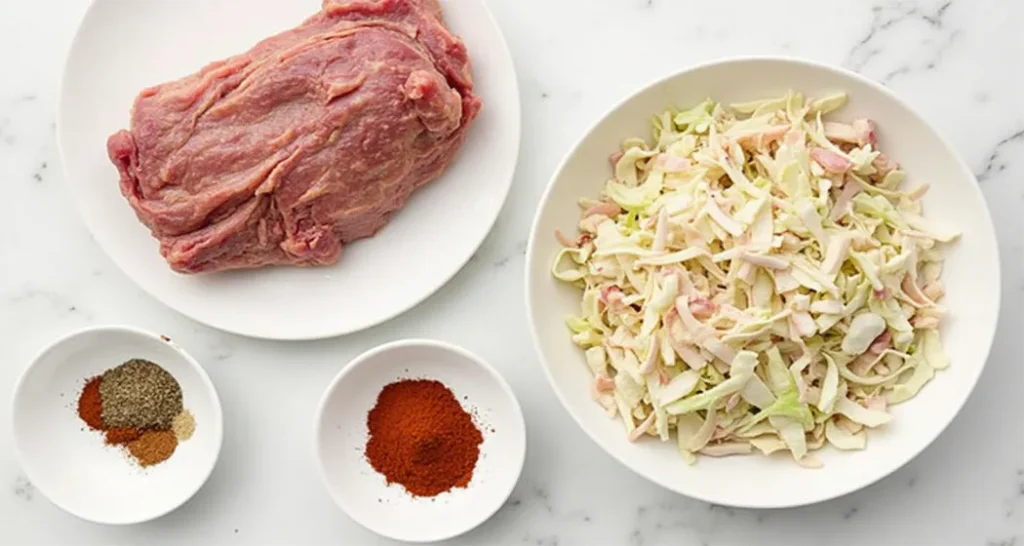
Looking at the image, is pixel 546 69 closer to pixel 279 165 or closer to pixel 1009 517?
pixel 279 165

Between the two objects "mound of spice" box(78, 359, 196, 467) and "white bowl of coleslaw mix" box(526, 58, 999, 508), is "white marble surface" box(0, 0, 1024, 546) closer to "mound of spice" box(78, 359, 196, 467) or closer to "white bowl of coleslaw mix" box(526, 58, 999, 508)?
"mound of spice" box(78, 359, 196, 467)

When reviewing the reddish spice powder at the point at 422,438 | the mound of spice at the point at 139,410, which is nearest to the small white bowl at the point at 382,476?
the reddish spice powder at the point at 422,438

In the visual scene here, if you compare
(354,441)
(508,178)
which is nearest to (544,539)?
(354,441)

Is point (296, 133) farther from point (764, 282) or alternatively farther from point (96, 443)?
point (764, 282)

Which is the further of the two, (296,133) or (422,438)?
(422,438)

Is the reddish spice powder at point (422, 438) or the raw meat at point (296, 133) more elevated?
the raw meat at point (296, 133)

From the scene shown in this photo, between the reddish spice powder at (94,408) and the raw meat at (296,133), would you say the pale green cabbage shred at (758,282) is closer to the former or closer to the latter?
the raw meat at (296,133)

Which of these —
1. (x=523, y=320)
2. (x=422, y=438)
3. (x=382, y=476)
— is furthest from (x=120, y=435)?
(x=523, y=320)
